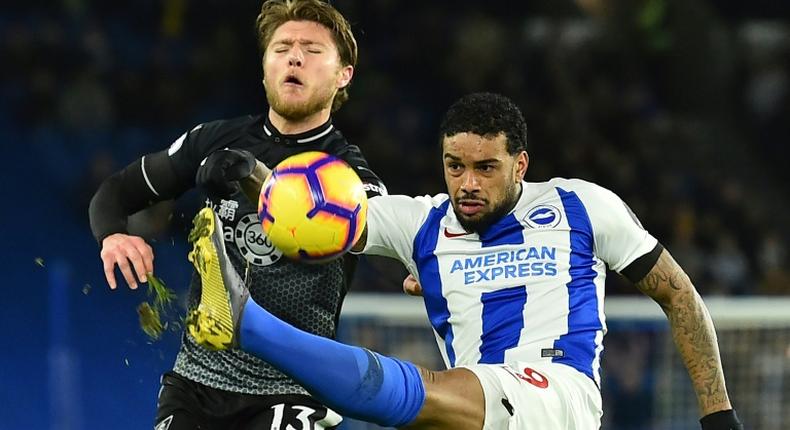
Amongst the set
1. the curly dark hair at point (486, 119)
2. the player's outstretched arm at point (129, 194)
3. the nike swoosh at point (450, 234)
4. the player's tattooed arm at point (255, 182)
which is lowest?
the nike swoosh at point (450, 234)

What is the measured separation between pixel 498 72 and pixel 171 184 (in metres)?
9.01

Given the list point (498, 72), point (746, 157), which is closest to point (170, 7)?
point (498, 72)

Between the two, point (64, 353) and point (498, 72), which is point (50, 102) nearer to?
point (64, 353)

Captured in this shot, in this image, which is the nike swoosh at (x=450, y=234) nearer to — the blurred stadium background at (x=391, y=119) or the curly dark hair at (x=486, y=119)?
the curly dark hair at (x=486, y=119)

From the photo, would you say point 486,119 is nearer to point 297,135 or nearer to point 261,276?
point 297,135

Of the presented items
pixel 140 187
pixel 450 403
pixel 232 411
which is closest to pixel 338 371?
pixel 450 403

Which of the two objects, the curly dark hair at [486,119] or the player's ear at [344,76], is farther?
the player's ear at [344,76]

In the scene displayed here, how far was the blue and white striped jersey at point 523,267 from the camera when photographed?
4.53 metres

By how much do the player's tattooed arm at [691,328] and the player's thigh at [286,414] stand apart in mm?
1241

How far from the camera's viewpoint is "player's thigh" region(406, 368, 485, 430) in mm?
4070

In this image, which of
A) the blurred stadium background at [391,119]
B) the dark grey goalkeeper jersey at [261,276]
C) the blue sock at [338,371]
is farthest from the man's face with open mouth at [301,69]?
the blurred stadium background at [391,119]

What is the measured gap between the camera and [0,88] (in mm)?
12859

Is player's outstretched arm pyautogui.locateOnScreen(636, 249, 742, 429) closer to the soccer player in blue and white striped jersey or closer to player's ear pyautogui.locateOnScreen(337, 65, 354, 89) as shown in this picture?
the soccer player in blue and white striped jersey

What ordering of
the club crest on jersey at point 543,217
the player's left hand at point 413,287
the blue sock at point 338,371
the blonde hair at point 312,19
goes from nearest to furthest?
the blue sock at point 338,371 < the club crest on jersey at point 543,217 < the blonde hair at point 312,19 < the player's left hand at point 413,287
